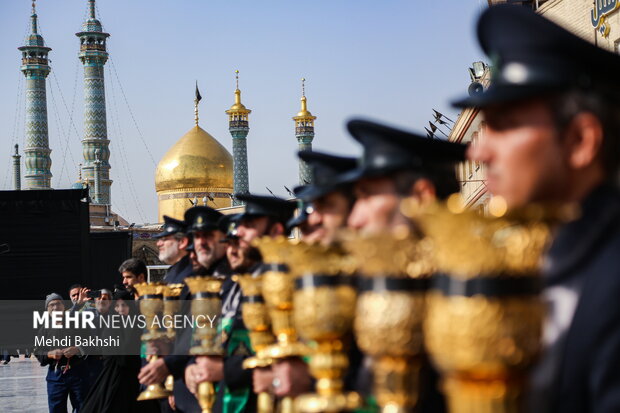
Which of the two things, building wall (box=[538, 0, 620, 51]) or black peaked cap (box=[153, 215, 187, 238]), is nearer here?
black peaked cap (box=[153, 215, 187, 238])

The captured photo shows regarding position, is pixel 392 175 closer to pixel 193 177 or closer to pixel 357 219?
pixel 357 219

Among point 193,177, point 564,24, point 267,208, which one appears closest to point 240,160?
point 193,177

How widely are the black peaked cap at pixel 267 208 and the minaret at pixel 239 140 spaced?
229 ft

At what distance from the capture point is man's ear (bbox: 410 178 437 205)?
2.77 m

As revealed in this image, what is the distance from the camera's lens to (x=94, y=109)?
70250mm

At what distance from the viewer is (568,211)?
194cm

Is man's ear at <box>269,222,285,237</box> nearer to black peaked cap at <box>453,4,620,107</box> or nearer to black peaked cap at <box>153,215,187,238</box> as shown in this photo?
black peaked cap at <box>153,215,187,238</box>

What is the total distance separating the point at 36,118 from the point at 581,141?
70568mm

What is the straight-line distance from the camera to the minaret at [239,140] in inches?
2987

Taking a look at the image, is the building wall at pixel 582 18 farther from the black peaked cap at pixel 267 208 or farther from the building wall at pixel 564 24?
the black peaked cap at pixel 267 208

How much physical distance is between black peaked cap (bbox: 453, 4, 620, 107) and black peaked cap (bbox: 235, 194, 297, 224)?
3.54 metres

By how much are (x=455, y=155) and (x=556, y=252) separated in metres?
1.14

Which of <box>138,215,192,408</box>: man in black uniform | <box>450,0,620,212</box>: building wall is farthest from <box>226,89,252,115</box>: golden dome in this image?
<box>138,215,192,408</box>: man in black uniform

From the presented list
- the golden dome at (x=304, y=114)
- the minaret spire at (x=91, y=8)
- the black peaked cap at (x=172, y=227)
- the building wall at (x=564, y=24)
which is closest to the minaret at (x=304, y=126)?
the golden dome at (x=304, y=114)
